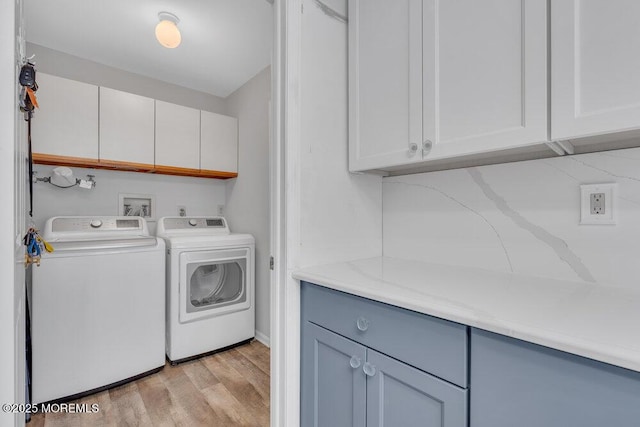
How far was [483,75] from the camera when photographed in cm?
96

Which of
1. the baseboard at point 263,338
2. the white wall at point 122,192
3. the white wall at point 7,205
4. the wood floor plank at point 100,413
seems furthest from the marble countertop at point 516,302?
the white wall at point 122,192

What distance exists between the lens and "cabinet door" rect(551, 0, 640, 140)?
2.38ft

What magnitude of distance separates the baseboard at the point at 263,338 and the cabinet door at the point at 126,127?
1.76m

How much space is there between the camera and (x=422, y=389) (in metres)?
0.81

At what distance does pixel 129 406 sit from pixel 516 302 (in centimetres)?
213

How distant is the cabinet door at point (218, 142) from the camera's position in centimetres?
276

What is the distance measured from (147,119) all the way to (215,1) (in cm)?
112

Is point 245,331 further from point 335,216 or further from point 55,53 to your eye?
point 55,53

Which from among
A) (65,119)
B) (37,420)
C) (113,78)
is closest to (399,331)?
(37,420)

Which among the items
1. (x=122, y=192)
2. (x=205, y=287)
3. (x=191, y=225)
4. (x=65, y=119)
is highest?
(x=65, y=119)

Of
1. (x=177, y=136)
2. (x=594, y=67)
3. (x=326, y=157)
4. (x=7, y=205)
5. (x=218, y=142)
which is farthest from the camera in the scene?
(x=218, y=142)

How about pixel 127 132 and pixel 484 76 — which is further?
pixel 127 132

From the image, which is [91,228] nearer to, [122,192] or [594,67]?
[122,192]

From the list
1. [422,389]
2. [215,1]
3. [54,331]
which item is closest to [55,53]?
[215,1]
